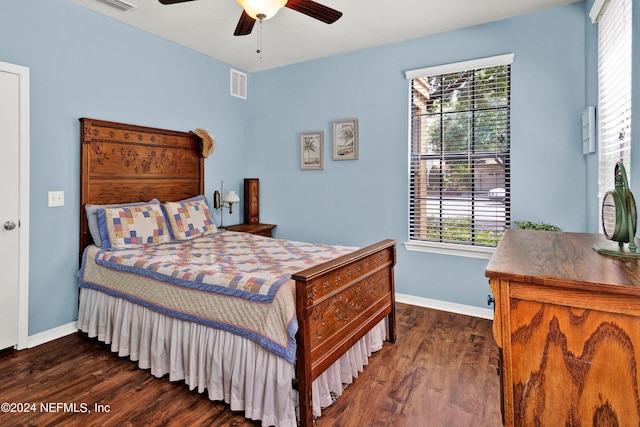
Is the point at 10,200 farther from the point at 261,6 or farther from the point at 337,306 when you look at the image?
the point at 337,306

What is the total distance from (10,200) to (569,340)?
343 cm

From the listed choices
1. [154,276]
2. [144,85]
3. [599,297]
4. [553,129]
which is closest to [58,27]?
[144,85]

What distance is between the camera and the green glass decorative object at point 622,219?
47.0 inches

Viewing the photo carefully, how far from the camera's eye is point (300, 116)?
446 centimetres

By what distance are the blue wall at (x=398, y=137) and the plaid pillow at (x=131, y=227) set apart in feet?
5.63

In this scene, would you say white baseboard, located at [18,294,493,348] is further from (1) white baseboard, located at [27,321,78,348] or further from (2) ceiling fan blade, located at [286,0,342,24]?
(2) ceiling fan blade, located at [286,0,342,24]

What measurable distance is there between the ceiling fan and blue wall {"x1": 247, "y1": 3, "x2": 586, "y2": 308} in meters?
1.55

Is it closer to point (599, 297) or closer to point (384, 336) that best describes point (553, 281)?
point (599, 297)

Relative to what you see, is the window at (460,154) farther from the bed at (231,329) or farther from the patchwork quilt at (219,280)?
the patchwork quilt at (219,280)

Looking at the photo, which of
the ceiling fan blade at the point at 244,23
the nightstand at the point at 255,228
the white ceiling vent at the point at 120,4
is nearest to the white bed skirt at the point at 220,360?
the nightstand at the point at 255,228

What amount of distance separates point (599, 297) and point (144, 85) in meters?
3.90

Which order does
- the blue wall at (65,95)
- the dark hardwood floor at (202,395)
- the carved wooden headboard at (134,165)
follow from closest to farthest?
the dark hardwood floor at (202,395), the blue wall at (65,95), the carved wooden headboard at (134,165)

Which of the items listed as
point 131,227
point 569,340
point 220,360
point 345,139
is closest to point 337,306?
point 220,360

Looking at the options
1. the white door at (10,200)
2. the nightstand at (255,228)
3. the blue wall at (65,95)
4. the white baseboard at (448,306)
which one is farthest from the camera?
the nightstand at (255,228)
